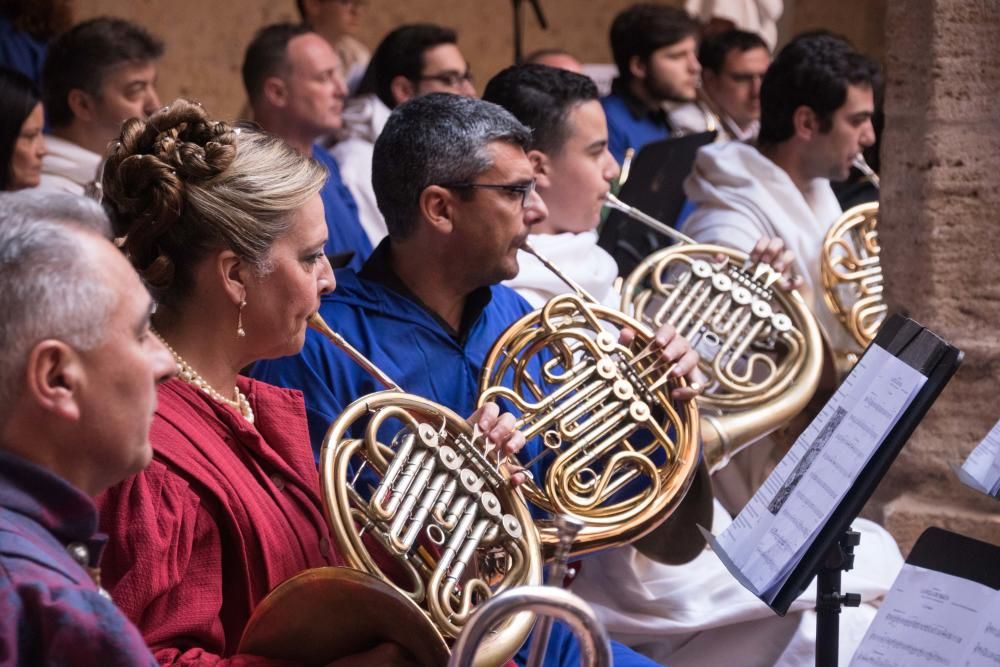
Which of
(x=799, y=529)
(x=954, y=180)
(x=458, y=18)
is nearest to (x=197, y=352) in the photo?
(x=799, y=529)

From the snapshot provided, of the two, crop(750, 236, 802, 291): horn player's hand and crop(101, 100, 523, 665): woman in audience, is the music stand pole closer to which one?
crop(101, 100, 523, 665): woman in audience

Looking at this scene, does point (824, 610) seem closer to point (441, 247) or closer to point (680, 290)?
point (441, 247)

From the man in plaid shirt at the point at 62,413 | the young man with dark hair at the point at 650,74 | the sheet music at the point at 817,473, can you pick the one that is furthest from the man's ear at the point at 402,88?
the man in plaid shirt at the point at 62,413

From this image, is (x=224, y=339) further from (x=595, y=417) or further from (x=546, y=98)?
(x=546, y=98)

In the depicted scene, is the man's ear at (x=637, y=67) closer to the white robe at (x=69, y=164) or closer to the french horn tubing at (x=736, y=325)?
the white robe at (x=69, y=164)

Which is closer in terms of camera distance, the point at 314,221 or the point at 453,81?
the point at 314,221

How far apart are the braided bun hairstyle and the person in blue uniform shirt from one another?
0.50 metres

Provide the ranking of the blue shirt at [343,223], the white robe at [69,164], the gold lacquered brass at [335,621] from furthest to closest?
1. the blue shirt at [343,223]
2. the white robe at [69,164]
3. the gold lacquered brass at [335,621]

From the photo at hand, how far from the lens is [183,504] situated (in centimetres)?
171

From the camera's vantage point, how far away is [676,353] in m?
2.48

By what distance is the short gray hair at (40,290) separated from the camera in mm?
1242

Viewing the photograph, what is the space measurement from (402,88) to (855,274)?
6.06ft

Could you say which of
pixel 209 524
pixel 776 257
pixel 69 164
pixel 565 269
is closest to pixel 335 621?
pixel 209 524

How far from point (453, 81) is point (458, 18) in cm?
266
